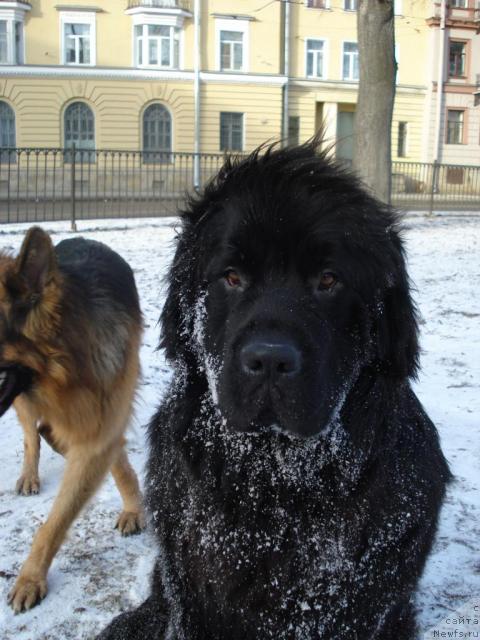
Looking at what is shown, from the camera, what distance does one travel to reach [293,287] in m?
2.00

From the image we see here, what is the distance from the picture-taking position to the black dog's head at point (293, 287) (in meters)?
1.87

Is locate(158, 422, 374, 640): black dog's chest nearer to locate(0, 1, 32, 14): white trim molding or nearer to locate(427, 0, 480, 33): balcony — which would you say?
locate(0, 1, 32, 14): white trim molding

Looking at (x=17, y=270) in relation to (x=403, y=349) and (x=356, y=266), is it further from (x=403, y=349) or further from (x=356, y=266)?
(x=403, y=349)

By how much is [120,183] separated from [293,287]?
1727 centimetres

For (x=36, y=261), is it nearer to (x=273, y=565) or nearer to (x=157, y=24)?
(x=273, y=565)

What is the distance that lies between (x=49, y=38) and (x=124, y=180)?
18.9 m

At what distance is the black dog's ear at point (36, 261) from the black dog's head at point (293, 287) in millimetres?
707

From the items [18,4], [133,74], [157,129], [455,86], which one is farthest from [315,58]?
[18,4]

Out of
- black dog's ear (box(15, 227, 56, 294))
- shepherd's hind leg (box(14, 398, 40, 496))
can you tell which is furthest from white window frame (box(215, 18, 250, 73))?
black dog's ear (box(15, 227, 56, 294))

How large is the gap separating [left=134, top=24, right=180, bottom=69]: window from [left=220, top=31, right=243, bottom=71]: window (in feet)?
8.32

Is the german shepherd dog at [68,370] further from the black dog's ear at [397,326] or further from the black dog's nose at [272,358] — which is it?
the black dog's ear at [397,326]

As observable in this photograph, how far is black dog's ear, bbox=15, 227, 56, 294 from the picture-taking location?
8.28 feet

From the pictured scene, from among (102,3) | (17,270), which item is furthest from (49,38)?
(17,270)

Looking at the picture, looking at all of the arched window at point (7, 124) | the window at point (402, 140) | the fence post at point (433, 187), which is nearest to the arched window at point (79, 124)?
the arched window at point (7, 124)
